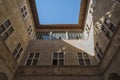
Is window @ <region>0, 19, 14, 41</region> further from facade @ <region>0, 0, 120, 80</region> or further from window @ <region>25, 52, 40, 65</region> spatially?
window @ <region>25, 52, 40, 65</region>

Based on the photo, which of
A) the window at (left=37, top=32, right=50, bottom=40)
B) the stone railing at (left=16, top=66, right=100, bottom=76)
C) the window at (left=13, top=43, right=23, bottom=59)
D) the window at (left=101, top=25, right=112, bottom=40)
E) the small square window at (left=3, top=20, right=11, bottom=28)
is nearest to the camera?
the window at (left=101, top=25, right=112, bottom=40)

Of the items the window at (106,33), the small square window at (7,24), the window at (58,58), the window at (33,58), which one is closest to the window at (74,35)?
the window at (58,58)

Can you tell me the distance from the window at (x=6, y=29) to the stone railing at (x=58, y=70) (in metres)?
2.57

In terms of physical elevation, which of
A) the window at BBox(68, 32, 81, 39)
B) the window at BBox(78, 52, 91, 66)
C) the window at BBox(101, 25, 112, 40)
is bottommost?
the window at BBox(68, 32, 81, 39)

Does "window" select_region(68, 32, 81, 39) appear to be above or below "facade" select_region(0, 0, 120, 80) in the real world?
below

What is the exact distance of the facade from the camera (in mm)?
8211

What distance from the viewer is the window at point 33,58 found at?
10972mm

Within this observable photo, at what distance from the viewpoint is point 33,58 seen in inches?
444

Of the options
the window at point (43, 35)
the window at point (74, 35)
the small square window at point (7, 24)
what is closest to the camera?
the small square window at point (7, 24)

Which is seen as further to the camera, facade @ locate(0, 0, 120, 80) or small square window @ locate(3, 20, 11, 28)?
small square window @ locate(3, 20, 11, 28)

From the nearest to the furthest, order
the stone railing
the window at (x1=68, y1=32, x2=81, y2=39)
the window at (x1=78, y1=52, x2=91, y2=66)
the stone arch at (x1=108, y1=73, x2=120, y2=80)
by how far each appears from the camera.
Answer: the stone arch at (x1=108, y1=73, x2=120, y2=80), the stone railing, the window at (x1=78, y1=52, x2=91, y2=66), the window at (x1=68, y1=32, x2=81, y2=39)

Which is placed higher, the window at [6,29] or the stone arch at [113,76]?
the window at [6,29]

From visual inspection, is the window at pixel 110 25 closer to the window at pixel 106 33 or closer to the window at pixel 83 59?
the window at pixel 106 33

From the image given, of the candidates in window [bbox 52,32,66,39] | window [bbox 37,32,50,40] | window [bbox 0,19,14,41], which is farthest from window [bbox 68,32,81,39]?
window [bbox 0,19,14,41]
